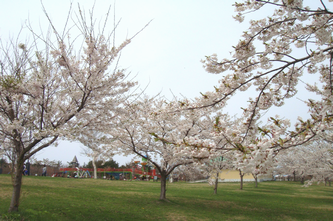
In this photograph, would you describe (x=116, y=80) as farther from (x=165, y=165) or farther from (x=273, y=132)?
(x=165, y=165)

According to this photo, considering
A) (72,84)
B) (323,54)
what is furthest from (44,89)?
(323,54)

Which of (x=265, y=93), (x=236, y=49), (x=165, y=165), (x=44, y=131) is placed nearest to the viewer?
(x=236, y=49)

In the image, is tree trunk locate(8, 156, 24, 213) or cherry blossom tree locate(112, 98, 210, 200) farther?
cherry blossom tree locate(112, 98, 210, 200)

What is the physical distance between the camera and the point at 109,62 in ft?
20.8

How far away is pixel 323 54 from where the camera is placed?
11.4ft

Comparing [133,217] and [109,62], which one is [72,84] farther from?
[133,217]

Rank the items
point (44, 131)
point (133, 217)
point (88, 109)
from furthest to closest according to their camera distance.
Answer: point (133, 217) < point (88, 109) < point (44, 131)

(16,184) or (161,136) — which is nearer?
(16,184)

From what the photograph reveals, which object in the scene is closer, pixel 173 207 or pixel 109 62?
pixel 109 62

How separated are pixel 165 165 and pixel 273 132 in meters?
9.02

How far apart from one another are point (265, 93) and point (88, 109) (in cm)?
486

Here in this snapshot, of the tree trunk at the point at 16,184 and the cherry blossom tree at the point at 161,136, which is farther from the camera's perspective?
the cherry blossom tree at the point at 161,136

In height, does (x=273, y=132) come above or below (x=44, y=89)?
below

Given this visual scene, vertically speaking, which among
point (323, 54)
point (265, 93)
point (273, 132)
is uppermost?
point (323, 54)
